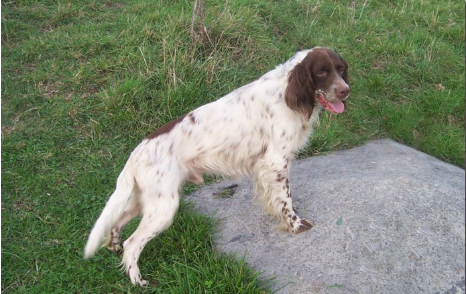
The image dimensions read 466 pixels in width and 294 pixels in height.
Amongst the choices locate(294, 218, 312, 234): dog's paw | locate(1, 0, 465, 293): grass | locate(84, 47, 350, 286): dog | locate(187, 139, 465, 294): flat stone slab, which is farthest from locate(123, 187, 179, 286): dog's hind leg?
locate(294, 218, 312, 234): dog's paw

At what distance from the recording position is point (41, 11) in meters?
6.15

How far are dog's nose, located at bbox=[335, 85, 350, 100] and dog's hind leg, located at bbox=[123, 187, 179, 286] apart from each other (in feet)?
4.25

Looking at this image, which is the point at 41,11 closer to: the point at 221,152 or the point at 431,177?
the point at 221,152

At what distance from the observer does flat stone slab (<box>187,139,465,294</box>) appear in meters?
2.85

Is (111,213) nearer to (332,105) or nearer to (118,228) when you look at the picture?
(118,228)

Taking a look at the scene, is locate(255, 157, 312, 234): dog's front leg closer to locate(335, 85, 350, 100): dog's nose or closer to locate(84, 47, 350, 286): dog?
locate(84, 47, 350, 286): dog

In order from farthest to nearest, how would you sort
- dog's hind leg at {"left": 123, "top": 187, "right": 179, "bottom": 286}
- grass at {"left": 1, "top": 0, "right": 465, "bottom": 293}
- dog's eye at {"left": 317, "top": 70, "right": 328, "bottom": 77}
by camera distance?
1. grass at {"left": 1, "top": 0, "right": 465, "bottom": 293}
2. dog's eye at {"left": 317, "top": 70, "right": 328, "bottom": 77}
3. dog's hind leg at {"left": 123, "top": 187, "right": 179, "bottom": 286}

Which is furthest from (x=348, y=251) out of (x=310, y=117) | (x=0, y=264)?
(x=0, y=264)

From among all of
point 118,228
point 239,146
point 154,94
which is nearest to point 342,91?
point 239,146

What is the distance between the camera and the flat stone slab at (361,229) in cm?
285

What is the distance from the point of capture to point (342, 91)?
320 cm

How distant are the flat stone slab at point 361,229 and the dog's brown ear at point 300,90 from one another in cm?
81

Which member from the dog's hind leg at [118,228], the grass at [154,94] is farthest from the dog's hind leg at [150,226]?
the dog's hind leg at [118,228]

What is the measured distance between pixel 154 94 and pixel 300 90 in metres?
2.05
